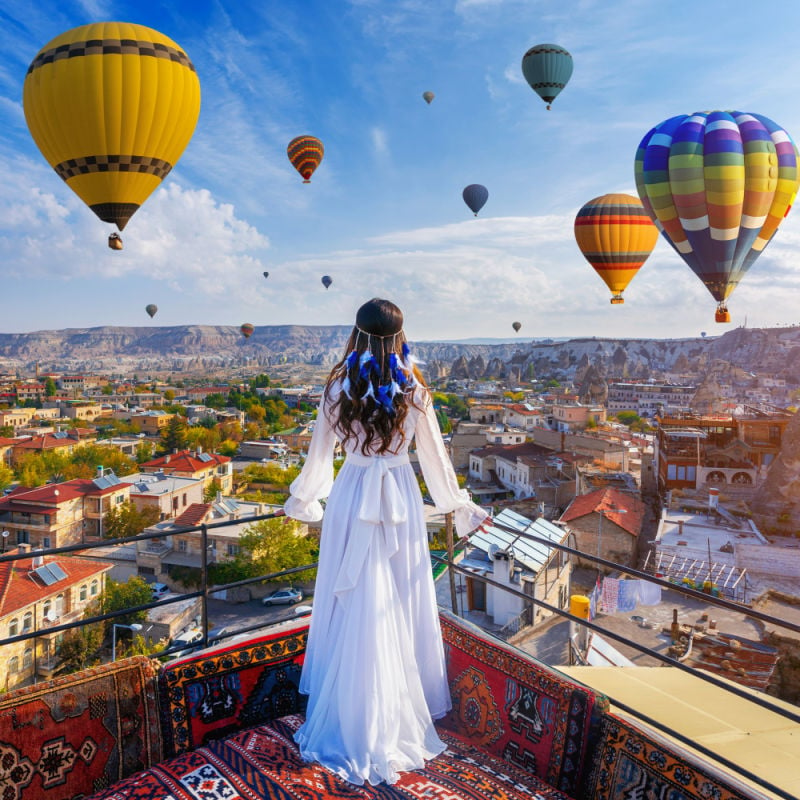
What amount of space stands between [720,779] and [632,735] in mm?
211

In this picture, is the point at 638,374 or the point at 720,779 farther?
the point at 638,374

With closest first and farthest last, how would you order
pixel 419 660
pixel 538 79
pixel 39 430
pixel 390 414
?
pixel 390 414, pixel 419 660, pixel 538 79, pixel 39 430

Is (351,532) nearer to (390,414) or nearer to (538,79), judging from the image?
(390,414)

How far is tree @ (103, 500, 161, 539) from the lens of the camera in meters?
20.7

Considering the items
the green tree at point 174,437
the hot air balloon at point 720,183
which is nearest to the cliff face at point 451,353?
the green tree at point 174,437

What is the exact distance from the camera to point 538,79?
42.6ft

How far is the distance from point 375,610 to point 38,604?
13012mm

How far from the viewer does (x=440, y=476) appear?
6.04ft

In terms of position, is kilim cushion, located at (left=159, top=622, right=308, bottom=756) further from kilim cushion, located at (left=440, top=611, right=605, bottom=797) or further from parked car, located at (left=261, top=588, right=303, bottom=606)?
parked car, located at (left=261, top=588, right=303, bottom=606)

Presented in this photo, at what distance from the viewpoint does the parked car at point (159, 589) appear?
616 inches

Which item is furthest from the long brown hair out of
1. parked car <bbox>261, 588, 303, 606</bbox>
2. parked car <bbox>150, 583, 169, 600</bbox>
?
parked car <bbox>150, 583, 169, 600</bbox>

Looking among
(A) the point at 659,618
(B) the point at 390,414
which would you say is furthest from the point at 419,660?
(A) the point at 659,618

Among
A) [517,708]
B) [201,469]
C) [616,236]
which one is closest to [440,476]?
[517,708]

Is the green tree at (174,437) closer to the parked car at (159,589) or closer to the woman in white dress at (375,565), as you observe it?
the parked car at (159,589)
